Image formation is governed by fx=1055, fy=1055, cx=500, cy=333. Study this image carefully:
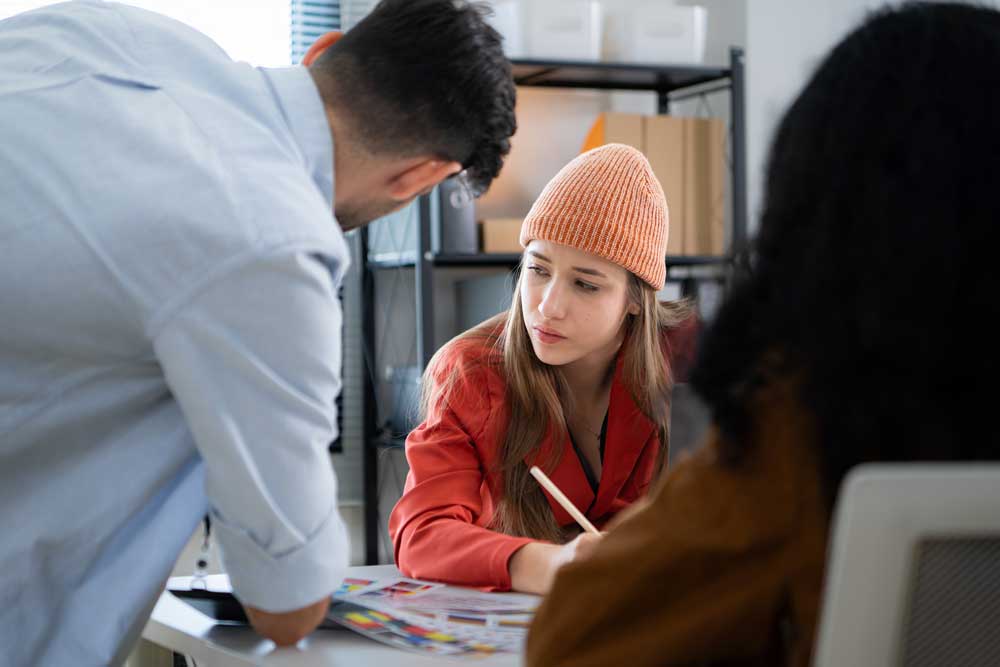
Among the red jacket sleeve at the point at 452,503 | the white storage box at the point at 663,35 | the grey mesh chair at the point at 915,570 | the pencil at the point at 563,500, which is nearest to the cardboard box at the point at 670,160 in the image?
the white storage box at the point at 663,35

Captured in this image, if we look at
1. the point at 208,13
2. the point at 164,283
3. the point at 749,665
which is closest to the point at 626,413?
the point at 164,283

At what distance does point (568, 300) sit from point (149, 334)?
0.86m

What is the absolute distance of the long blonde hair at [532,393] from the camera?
61.3 inches

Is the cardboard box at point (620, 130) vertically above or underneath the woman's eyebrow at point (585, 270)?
above

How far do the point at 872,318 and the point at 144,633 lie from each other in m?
0.96

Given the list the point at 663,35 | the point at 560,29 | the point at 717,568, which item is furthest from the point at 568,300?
the point at 663,35

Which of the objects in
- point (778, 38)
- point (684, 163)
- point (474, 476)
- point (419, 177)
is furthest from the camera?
point (778, 38)

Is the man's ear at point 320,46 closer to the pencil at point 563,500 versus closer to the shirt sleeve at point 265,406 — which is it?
the shirt sleeve at point 265,406

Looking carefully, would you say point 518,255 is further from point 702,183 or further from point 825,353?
point 825,353

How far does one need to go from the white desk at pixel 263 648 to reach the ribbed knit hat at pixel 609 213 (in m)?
0.81

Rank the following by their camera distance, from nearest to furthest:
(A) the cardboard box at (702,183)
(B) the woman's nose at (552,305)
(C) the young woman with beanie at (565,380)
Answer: (C) the young woman with beanie at (565,380)
(B) the woman's nose at (552,305)
(A) the cardboard box at (702,183)

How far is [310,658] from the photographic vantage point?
1.02 metres

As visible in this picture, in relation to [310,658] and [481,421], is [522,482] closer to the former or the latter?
[481,421]

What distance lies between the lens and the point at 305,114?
3.61 feet
